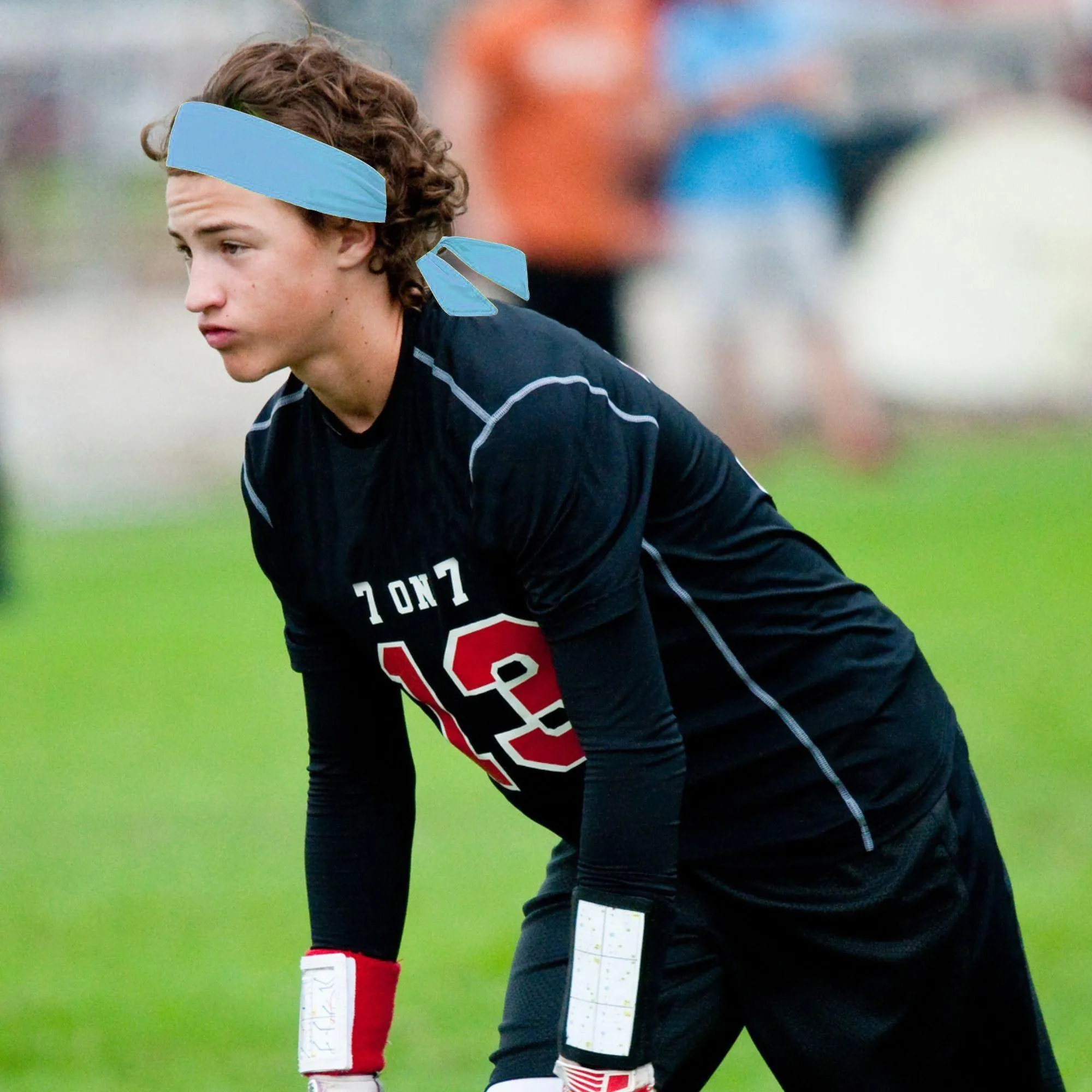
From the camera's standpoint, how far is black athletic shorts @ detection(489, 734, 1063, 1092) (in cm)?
243

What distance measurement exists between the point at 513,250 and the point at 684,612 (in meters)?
0.53

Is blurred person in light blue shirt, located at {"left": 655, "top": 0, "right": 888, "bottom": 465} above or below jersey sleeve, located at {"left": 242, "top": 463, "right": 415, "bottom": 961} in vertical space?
above

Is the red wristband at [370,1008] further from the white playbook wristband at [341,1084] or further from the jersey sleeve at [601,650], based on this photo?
the jersey sleeve at [601,650]

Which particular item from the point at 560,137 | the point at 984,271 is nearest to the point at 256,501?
the point at 560,137

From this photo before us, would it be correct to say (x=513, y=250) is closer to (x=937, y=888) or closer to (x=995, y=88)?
(x=937, y=888)

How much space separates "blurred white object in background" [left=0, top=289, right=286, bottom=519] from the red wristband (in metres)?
8.45

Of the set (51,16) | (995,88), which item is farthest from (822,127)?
(51,16)

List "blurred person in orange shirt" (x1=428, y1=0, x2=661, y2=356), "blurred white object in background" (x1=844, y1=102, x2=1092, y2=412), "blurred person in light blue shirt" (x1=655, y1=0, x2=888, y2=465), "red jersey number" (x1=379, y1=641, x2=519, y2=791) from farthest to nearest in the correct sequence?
"blurred white object in background" (x1=844, y1=102, x2=1092, y2=412)
"blurred person in light blue shirt" (x1=655, y1=0, x2=888, y2=465)
"blurred person in orange shirt" (x1=428, y1=0, x2=661, y2=356)
"red jersey number" (x1=379, y1=641, x2=519, y2=791)

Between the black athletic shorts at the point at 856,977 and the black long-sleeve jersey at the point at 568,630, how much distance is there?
0.05 meters

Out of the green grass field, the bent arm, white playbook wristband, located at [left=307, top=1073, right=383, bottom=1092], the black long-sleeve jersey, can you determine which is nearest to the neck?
the black long-sleeve jersey

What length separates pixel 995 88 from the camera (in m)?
11.2

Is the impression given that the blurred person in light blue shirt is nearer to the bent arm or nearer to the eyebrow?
the bent arm

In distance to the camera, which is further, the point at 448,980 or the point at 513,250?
the point at 448,980

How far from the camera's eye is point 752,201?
36.2ft
